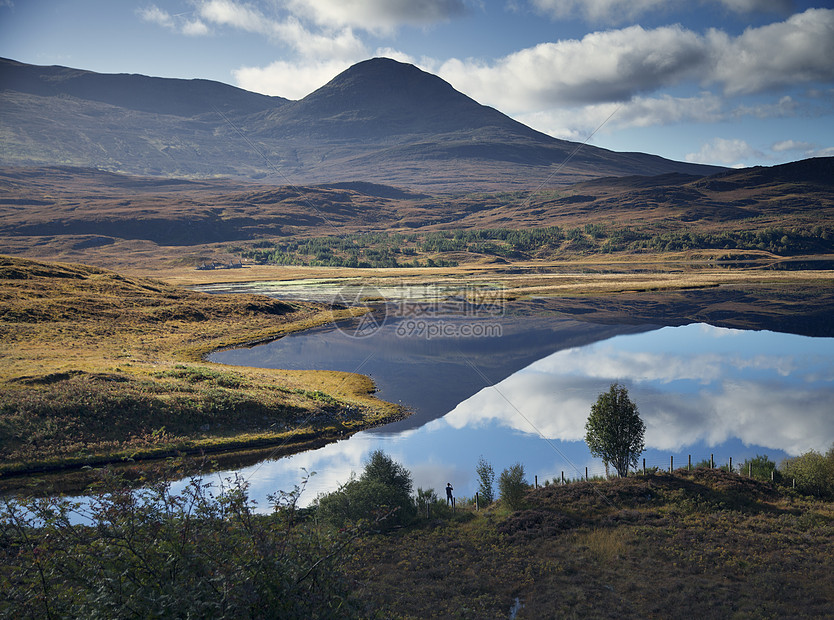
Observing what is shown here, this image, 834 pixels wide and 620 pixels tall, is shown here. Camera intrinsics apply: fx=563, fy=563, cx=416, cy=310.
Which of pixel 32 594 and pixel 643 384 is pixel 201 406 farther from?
pixel 643 384

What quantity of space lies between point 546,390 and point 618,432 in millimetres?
16991

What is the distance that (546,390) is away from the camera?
44875 millimetres

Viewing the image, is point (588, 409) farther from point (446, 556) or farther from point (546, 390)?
point (446, 556)

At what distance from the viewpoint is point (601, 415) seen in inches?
1110

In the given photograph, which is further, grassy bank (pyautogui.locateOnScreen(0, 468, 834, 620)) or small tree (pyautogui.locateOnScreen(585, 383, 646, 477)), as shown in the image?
small tree (pyautogui.locateOnScreen(585, 383, 646, 477))

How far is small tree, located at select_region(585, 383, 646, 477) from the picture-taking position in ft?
91.4

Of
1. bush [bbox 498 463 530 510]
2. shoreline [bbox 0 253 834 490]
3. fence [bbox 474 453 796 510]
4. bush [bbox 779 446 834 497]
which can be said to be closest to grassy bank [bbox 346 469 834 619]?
bush [bbox 498 463 530 510]

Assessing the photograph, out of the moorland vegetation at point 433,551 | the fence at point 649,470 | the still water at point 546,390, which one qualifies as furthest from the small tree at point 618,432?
the still water at point 546,390

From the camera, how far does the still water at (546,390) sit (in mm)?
31234

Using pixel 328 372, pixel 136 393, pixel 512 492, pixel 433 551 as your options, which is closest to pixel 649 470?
pixel 512 492

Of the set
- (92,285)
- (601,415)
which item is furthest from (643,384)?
(92,285)

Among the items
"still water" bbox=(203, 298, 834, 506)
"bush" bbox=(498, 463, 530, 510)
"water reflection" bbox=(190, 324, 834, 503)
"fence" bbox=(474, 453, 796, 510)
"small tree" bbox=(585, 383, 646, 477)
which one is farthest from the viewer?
"still water" bbox=(203, 298, 834, 506)

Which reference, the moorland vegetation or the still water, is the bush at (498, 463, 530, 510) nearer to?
the moorland vegetation

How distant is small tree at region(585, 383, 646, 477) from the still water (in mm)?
1858
